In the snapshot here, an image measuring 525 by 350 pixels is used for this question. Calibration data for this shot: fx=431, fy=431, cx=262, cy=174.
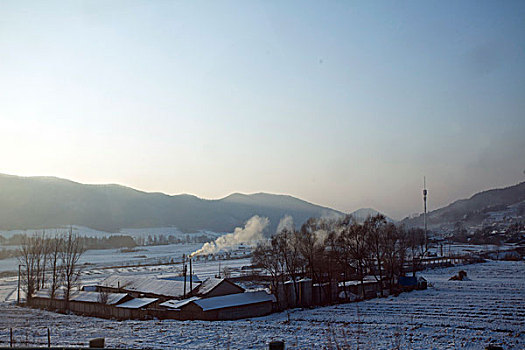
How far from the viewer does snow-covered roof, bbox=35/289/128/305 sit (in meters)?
37.3

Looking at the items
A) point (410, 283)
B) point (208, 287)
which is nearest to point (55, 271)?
point (208, 287)

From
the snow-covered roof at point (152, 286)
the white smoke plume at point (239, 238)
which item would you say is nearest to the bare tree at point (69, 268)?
the snow-covered roof at point (152, 286)

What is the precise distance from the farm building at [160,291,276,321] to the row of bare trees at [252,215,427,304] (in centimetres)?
802

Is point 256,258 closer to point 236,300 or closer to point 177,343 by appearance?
point 236,300

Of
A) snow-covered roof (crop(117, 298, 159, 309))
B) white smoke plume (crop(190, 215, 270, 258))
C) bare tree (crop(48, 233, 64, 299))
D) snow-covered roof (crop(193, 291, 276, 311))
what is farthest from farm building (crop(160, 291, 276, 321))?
white smoke plume (crop(190, 215, 270, 258))

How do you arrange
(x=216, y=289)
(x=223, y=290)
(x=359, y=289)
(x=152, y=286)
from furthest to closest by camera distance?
1. (x=359, y=289)
2. (x=152, y=286)
3. (x=223, y=290)
4. (x=216, y=289)

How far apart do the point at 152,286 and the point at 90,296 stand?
20.0 feet

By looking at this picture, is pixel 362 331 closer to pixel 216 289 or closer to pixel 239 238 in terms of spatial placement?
pixel 216 289

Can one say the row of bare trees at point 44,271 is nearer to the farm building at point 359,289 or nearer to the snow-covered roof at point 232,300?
the snow-covered roof at point 232,300

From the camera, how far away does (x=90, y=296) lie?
4034 centimetres

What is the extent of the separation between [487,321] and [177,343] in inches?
671

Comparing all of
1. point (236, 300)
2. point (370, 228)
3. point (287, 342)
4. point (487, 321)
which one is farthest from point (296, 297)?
point (287, 342)

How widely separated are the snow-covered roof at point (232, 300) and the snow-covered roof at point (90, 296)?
8.86 m

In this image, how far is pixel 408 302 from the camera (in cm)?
3500
